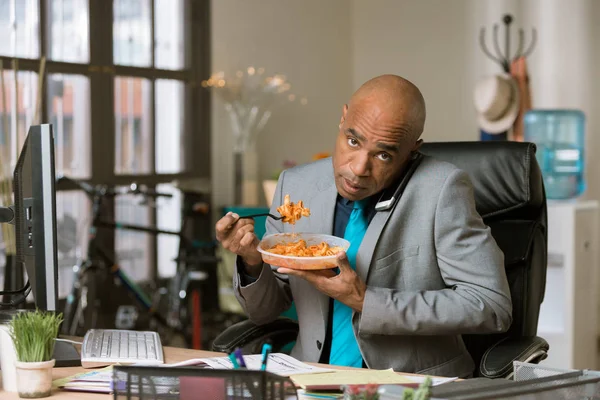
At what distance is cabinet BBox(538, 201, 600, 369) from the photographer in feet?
13.1

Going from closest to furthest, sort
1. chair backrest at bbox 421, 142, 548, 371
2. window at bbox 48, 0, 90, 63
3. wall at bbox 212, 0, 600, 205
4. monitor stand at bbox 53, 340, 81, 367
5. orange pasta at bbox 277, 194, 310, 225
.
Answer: monitor stand at bbox 53, 340, 81, 367
orange pasta at bbox 277, 194, 310, 225
chair backrest at bbox 421, 142, 548, 371
window at bbox 48, 0, 90, 63
wall at bbox 212, 0, 600, 205

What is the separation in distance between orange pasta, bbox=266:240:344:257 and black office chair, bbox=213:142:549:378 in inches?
13.5

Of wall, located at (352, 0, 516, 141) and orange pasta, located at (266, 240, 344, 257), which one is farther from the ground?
wall, located at (352, 0, 516, 141)

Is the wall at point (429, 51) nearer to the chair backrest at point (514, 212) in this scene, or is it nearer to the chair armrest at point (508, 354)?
the chair backrest at point (514, 212)

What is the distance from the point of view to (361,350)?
77.1 inches

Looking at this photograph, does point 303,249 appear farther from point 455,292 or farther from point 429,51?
point 429,51

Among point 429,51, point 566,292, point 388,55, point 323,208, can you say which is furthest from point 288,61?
point 323,208

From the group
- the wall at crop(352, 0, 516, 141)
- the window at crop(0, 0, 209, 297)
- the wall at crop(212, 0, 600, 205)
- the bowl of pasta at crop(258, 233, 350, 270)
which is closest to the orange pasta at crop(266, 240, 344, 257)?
the bowl of pasta at crop(258, 233, 350, 270)

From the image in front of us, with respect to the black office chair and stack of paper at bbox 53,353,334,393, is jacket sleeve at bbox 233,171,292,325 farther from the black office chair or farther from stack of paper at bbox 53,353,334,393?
stack of paper at bbox 53,353,334,393

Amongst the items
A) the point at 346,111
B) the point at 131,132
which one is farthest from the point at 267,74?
the point at 346,111

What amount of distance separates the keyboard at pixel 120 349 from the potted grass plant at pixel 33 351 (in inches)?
10.1

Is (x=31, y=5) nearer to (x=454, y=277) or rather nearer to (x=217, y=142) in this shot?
(x=217, y=142)

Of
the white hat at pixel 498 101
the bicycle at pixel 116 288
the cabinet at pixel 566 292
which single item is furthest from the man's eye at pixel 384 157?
the white hat at pixel 498 101

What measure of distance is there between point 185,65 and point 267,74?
2.07 ft
